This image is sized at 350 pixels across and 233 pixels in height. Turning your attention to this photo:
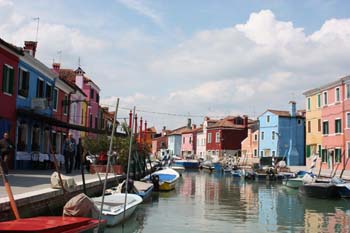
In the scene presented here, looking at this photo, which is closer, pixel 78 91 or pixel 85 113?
pixel 78 91

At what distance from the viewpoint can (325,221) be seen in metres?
18.1

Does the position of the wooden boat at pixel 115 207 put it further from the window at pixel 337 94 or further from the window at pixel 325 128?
the window at pixel 325 128

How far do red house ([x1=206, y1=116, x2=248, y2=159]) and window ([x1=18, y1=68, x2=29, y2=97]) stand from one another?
54.0 m

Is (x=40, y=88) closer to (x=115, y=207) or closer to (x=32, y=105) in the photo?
(x=32, y=105)

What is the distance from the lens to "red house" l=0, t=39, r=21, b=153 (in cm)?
2193

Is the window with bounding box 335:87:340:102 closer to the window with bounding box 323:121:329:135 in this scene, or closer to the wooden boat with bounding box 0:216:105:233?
the window with bounding box 323:121:329:135

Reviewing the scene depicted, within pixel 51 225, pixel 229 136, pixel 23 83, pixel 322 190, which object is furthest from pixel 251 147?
pixel 51 225

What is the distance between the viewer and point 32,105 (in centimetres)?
2584

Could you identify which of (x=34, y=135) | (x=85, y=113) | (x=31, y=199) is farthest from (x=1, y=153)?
(x=85, y=113)

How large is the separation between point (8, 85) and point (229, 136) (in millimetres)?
57854

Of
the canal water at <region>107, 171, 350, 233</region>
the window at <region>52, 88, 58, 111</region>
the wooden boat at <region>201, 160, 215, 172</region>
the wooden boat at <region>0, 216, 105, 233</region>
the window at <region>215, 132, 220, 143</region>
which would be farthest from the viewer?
the window at <region>215, 132, 220, 143</region>

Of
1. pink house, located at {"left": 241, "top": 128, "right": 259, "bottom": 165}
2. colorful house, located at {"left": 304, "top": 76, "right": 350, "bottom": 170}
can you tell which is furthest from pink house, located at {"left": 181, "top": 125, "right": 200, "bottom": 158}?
colorful house, located at {"left": 304, "top": 76, "right": 350, "bottom": 170}

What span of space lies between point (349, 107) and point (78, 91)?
2281cm

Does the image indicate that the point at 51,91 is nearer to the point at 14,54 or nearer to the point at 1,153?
the point at 14,54
